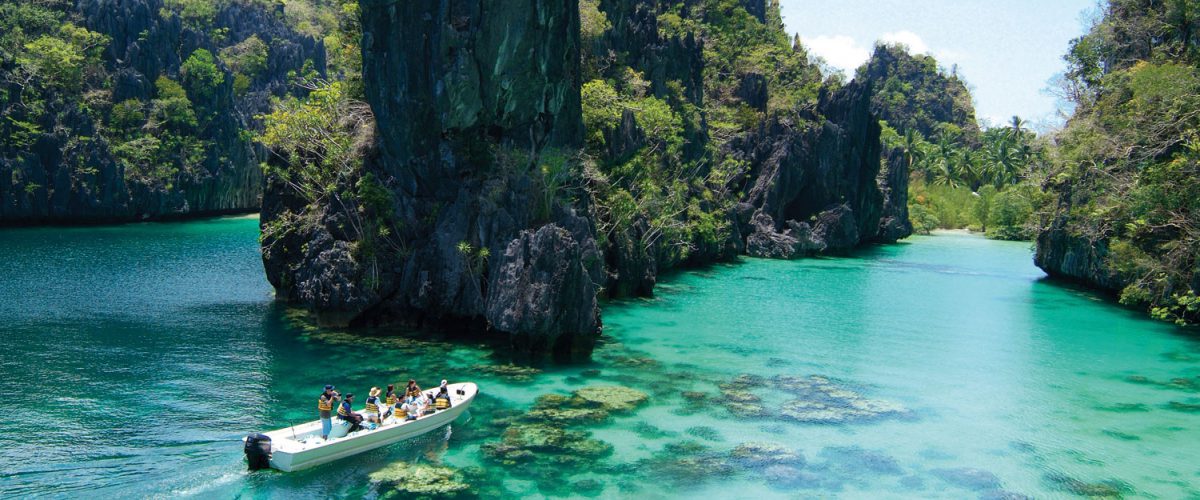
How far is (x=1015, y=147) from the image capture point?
4045 inches

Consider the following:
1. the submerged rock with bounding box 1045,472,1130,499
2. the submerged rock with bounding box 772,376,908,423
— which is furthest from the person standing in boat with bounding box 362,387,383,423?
the submerged rock with bounding box 1045,472,1130,499

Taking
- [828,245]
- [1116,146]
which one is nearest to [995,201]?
[828,245]

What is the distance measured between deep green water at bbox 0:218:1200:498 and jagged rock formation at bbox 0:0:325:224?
26.2m

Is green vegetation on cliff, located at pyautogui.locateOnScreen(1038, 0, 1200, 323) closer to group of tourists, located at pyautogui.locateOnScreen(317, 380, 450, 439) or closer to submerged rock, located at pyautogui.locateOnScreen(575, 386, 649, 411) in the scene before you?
submerged rock, located at pyautogui.locateOnScreen(575, 386, 649, 411)

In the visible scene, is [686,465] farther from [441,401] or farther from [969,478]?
[969,478]

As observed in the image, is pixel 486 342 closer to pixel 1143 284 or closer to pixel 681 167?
pixel 681 167

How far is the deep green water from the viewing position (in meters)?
16.7

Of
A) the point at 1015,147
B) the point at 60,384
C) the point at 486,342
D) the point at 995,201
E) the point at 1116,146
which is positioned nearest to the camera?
the point at 60,384

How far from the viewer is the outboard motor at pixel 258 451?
631 inches

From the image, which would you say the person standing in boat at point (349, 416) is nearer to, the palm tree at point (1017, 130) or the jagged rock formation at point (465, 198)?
the jagged rock formation at point (465, 198)

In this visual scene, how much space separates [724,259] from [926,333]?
25.5 metres

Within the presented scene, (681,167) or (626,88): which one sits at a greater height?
(626,88)

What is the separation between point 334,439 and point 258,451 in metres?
1.51

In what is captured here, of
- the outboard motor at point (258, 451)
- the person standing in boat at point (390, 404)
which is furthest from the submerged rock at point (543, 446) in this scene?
the outboard motor at point (258, 451)
